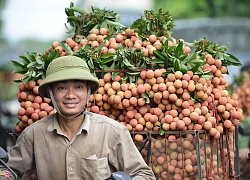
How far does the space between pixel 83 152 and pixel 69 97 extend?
43 centimetres

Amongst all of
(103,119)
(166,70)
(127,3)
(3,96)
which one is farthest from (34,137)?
(127,3)

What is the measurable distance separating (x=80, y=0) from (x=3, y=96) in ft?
28.6

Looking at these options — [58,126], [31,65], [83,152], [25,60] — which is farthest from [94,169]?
[25,60]

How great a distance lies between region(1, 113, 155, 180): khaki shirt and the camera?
4395mm

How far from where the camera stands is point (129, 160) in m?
4.38

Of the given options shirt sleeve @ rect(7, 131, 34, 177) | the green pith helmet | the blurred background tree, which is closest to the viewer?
the green pith helmet

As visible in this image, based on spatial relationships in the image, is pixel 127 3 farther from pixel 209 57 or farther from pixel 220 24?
pixel 209 57

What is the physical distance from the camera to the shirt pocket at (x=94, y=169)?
4.38 m

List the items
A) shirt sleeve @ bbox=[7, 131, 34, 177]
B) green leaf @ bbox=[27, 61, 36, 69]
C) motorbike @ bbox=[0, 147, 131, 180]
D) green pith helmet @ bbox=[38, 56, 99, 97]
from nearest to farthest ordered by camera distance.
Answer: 1. motorbike @ bbox=[0, 147, 131, 180]
2. green pith helmet @ bbox=[38, 56, 99, 97]
3. shirt sleeve @ bbox=[7, 131, 34, 177]
4. green leaf @ bbox=[27, 61, 36, 69]

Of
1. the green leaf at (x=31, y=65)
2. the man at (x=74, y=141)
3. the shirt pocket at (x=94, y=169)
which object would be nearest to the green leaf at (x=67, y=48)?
the green leaf at (x=31, y=65)

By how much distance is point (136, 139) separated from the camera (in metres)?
4.93

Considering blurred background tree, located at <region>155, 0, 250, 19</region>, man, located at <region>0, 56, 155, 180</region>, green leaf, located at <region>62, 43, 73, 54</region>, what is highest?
Result: blurred background tree, located at <region>155, 0, 250, 19</region>

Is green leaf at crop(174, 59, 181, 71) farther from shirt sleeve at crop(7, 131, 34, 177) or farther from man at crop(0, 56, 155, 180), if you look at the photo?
shirt sleeve at crop(7, 131, 34, 177)

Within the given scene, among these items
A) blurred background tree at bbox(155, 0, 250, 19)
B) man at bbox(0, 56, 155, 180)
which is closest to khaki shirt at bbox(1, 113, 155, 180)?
man at bbox(0, 56, 155, 180)
